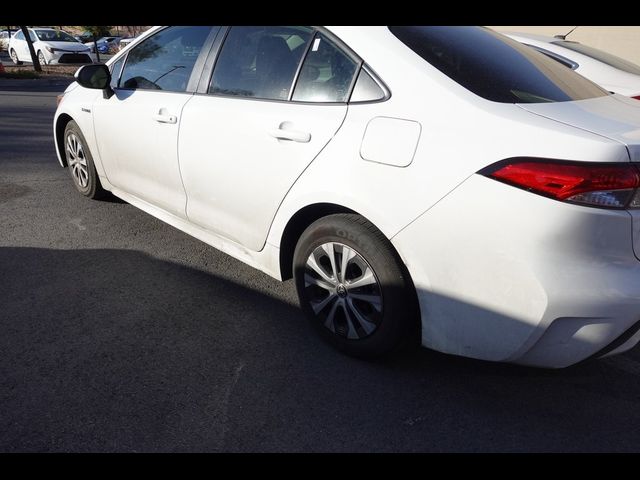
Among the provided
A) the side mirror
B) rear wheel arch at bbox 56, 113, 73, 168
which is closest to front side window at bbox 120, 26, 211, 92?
the side mirror

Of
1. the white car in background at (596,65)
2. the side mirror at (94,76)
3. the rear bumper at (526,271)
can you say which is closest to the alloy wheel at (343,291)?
the rear bumper at (526,271)

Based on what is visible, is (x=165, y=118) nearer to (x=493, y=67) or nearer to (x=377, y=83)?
(x=377, y=83)

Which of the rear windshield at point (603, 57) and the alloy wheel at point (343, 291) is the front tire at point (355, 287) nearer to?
the alloy wheel at point (343, 291)

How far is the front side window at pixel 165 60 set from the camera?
10.3 feet

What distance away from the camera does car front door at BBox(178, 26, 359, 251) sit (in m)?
2.37

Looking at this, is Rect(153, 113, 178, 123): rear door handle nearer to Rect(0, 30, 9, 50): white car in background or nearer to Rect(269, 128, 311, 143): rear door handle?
Rect(269, 128, 311, 143): rear door handle

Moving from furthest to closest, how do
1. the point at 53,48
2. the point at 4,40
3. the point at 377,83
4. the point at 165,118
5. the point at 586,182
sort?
the point at 4,40 → the point at 53,48 → the point at 165,118 → the point at 377,83 → the point at 586,182

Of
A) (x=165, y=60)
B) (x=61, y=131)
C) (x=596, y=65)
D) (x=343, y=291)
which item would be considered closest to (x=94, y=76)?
(x=165, y=60)

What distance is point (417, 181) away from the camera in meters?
1.98

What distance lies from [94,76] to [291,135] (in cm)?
198

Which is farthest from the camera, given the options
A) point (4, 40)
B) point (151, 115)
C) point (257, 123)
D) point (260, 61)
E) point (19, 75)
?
point (4, 40)

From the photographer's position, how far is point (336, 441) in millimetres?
2018
